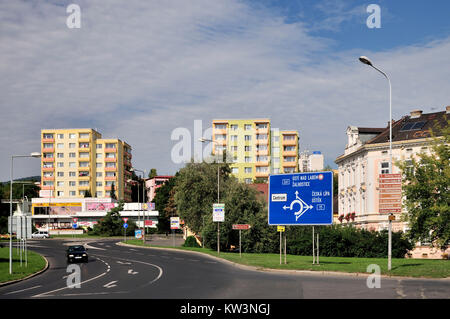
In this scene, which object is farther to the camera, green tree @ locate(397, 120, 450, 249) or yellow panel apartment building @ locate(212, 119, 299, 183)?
yellow panel apartment building @ locate(212, 119, 299, 183)

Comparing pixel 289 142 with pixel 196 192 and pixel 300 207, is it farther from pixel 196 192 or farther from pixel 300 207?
pixel 300 207

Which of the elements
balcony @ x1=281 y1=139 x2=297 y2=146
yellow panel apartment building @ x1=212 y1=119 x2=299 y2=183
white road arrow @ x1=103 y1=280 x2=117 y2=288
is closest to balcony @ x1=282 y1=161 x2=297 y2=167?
yellow panel apartment building @ x1=212 y1=119 x2=299 y2=183

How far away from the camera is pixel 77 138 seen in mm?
136500

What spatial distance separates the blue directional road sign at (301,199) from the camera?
3231 centimetres

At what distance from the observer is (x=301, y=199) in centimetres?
3338

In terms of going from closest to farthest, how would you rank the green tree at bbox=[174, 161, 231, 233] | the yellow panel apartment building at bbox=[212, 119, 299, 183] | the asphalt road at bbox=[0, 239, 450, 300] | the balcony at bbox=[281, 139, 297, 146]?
the asphalt road at bbox=[0, 239, 450, 300] < the green tree at bbox=[174, 161, 231, 233] < the yellow panel apartment building at bbox=[212, 119, 299, 183] < the balcony at bbox=[281, 139, 297, 146]

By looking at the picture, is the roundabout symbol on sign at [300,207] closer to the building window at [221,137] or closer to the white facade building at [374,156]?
the white facade building at [374,156]

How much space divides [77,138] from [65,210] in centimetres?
2117

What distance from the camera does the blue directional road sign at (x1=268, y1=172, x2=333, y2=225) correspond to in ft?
106

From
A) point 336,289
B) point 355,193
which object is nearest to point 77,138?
point 355,193

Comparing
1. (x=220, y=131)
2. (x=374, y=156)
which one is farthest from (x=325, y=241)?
(x=220, y=131)

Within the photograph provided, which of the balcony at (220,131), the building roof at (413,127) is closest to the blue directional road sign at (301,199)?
the building roof at (413,127)

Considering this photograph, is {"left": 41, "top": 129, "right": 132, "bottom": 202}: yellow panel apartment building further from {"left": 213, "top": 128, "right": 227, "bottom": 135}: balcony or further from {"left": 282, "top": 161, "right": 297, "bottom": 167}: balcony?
{"left": 282, "top": 161, "right": 297, "bottom": 167}: balcony
